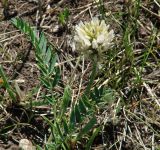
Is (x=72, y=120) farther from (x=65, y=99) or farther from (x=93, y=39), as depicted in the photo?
(x=93, y=39)

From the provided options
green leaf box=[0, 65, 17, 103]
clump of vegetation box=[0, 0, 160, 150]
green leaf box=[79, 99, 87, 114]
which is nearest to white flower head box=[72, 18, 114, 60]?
clump of vegetation box=[0, 0, 160, 150]

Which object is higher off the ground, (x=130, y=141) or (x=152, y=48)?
(x=152, y=48)

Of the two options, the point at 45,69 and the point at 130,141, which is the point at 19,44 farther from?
the point at 130,141

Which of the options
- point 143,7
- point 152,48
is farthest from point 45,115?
point 143,7

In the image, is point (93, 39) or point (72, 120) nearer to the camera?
point (93, 39)

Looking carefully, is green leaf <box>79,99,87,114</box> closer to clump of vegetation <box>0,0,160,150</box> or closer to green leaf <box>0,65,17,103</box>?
clump of vegetation <box>0,0,160,150</box>

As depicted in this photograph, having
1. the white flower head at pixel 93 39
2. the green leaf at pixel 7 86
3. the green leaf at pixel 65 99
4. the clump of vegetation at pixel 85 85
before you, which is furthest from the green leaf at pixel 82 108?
the green leaf at pixel 7 86

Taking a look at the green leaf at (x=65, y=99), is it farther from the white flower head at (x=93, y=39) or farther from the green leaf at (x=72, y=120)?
the white flower head at (x=93, y=39)

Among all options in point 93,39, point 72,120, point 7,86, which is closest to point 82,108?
point 72,120
